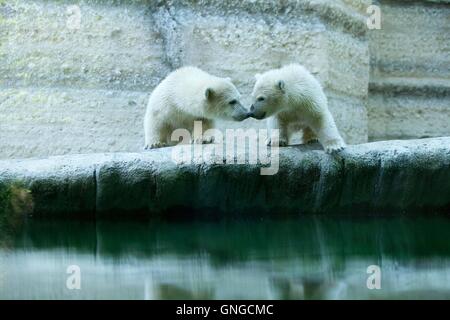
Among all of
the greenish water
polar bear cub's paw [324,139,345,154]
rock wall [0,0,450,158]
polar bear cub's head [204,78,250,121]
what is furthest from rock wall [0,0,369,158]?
the greenish water

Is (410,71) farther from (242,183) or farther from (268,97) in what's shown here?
(242,183)

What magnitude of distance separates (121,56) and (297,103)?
272 cm

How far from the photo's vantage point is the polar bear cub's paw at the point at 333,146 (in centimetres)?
594

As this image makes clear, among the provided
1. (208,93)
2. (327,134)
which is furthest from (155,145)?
(327,134)

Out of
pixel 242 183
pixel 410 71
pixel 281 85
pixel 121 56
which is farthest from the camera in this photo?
pixel 410 71

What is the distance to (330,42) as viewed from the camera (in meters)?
8.64

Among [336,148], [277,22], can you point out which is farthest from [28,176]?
[277,22]

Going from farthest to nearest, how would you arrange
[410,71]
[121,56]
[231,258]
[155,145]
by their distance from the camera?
[410,71], [121,56], [155,145], [231,258]

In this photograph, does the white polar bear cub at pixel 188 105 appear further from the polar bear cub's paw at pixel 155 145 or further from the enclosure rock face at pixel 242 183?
the enclosure rock face at pixel 242 183

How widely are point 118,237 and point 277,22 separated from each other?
4.08m

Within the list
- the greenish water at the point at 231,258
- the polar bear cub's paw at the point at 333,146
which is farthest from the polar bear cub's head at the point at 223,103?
the greenish water at the point at 231,258

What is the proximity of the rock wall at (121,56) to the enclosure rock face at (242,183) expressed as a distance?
83.8 inches

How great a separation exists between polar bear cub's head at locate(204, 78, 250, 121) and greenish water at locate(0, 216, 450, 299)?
97 cm

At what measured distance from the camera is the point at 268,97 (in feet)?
19.8
